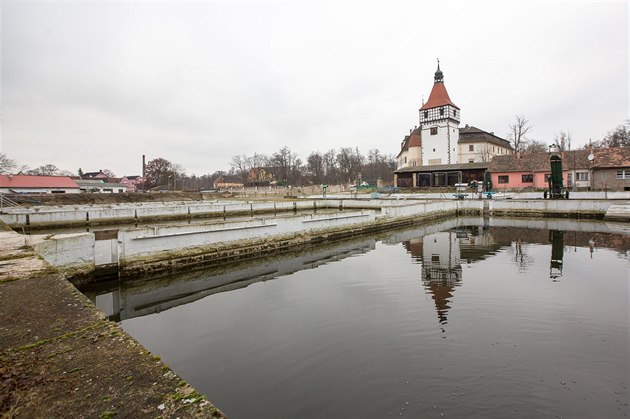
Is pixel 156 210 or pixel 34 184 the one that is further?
pixel 34 184

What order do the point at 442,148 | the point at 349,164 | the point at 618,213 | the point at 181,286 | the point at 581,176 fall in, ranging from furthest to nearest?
1. the point at 349,164
2. the point at 442,148
3. the point at 581,176
4. the point at 618,213
5. the point at 181,286

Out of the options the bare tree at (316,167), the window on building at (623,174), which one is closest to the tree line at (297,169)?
the bare tree at (316,167)

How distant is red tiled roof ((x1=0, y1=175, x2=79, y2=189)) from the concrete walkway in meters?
62.0

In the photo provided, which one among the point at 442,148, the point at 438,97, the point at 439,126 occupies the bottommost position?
the point at 442,148

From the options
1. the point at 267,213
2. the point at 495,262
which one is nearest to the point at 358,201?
the point at 267,213

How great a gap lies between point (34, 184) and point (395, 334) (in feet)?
216

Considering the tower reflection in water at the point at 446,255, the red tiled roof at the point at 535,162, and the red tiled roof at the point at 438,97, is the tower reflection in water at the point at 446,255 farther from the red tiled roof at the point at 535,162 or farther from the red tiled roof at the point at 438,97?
the red tiled roof at the point at 438,97

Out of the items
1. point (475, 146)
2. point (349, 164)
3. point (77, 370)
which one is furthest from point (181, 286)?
point (349, 164)

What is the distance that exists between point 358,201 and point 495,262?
65.9 ft

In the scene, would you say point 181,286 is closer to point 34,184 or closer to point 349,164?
point 34,184

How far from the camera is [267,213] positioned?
28.4 meters

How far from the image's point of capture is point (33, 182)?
52.2 m

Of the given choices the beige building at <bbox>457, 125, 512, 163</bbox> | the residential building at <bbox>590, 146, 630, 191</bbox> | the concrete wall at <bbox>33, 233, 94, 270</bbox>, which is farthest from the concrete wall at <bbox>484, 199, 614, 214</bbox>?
the beige building at <bbox>457, 125, 512, 163</bbox>

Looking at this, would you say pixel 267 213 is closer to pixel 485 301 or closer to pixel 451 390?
pixel 485 301
